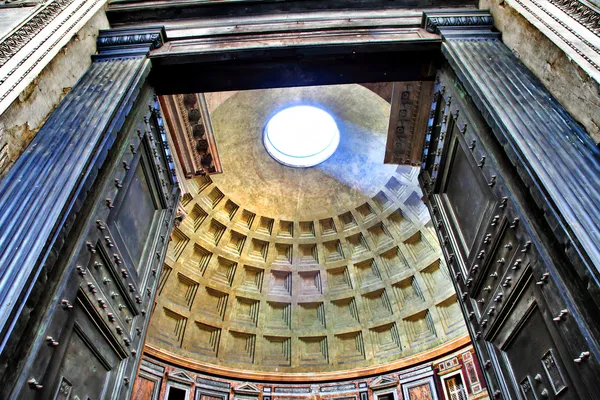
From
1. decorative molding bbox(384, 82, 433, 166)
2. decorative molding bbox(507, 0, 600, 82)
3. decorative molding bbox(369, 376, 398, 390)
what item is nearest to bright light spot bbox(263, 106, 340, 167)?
decorative molding bbox(384, 82, 433, 166)

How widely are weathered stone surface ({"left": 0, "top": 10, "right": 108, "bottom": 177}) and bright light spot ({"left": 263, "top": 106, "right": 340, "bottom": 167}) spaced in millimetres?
8216

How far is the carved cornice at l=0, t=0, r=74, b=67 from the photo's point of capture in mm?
3881

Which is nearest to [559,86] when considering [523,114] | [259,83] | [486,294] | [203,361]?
[523,114]

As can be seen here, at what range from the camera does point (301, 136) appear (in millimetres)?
14430

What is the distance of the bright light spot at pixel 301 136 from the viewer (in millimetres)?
13242

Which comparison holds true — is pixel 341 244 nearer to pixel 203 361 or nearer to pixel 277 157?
pixel 277 157

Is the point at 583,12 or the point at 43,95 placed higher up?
the point at 583,12

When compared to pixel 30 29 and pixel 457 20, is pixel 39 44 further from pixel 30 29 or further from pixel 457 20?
pixel 457 20

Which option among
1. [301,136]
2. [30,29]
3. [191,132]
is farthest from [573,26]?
[301,136]

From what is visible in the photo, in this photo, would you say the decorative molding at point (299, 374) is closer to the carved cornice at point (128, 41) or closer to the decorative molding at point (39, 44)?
the carved cornice at point (128, 41)

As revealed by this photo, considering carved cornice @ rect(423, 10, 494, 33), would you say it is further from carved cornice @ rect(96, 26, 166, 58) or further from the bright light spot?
the bright light spot

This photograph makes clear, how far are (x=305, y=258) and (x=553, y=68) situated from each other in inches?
386

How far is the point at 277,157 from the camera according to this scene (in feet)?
43.1

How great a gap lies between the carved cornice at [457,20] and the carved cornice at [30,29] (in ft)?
14.2
